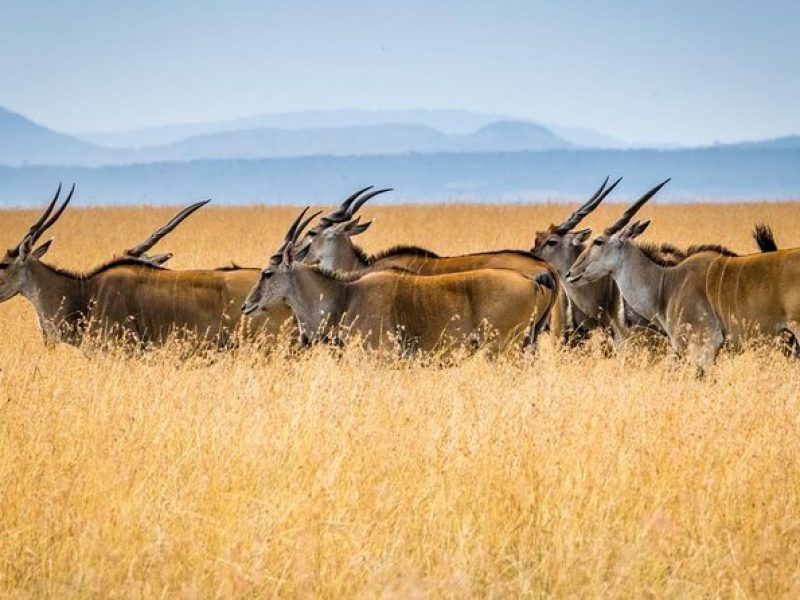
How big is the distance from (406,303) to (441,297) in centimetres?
29

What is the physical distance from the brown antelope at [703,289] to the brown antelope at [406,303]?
1188 millimetres

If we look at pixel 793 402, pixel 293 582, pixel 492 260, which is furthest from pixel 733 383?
pixel 293 582

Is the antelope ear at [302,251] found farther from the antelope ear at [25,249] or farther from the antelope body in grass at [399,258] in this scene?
the antelope ear at [25,249]

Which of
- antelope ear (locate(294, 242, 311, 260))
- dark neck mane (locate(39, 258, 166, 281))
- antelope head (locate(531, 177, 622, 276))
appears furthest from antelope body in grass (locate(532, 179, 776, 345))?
dark neck mane (locate(39, 258, 166, 281))

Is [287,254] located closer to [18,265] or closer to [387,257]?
[387,257]

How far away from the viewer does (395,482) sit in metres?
6.15

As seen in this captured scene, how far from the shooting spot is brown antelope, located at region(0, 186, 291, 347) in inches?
426

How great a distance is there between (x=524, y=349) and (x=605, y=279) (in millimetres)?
2171

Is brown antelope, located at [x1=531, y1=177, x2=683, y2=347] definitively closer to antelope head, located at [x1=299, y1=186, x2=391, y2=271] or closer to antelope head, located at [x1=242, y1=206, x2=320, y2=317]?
antelope head, located at [x1=299, y1=186, x2=391, y2=271]

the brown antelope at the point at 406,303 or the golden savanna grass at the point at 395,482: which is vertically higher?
the brown antelope at the point at 406,303

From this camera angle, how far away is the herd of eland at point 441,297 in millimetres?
9781

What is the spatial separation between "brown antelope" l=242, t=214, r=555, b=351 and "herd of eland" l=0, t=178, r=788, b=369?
0.01 metres

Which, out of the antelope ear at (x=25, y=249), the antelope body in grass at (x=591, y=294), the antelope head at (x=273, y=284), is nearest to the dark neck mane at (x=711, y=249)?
the antelope body in grass at (x=591, y=294)

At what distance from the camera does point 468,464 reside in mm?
6352
